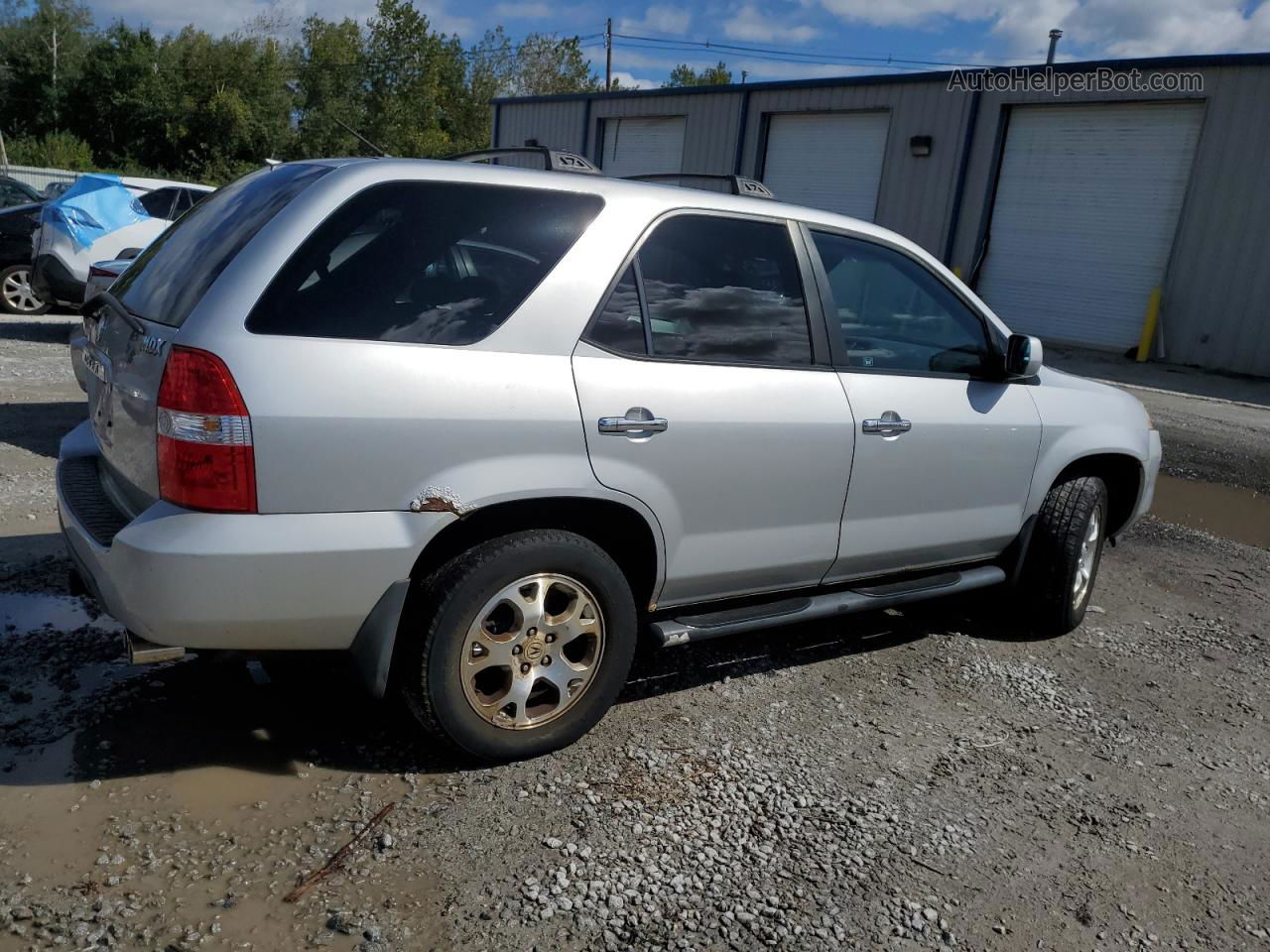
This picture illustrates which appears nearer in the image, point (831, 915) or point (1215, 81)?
point (831, 915)

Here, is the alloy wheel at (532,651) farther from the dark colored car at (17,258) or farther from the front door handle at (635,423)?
the dark colored car at (17,258)

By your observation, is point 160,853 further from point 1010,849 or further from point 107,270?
point 107,270

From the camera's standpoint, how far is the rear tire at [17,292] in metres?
11.5

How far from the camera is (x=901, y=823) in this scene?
10.0ft

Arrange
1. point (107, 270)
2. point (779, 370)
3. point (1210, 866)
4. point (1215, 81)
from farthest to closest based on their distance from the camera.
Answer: point (1215, 81), point (107, 270), point (779, 370), point (1210, 866)

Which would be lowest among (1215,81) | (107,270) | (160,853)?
(160,853)

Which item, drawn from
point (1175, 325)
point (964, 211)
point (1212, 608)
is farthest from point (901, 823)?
point (964, 211)

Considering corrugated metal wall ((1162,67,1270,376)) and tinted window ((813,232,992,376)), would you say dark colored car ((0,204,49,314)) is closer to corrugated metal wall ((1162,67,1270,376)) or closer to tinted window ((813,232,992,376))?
tinted window ((813,232,992,376))

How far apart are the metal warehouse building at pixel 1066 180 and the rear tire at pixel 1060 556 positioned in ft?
41.7

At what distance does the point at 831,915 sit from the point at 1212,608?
11.8 ft

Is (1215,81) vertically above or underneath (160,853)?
above

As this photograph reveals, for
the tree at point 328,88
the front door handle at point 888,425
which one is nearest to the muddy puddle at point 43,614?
the front door handle at point 888,425

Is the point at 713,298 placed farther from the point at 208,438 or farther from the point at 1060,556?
the point at 1060,556

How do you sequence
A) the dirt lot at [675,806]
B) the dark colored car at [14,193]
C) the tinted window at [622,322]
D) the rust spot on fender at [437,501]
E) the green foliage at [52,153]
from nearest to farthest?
the dirt lot at [675,806] < the rust spot on fender at [437,501] < the tinted window at [622,322] < the dark colored car at [14,193] < the green foliage at [52,153]
